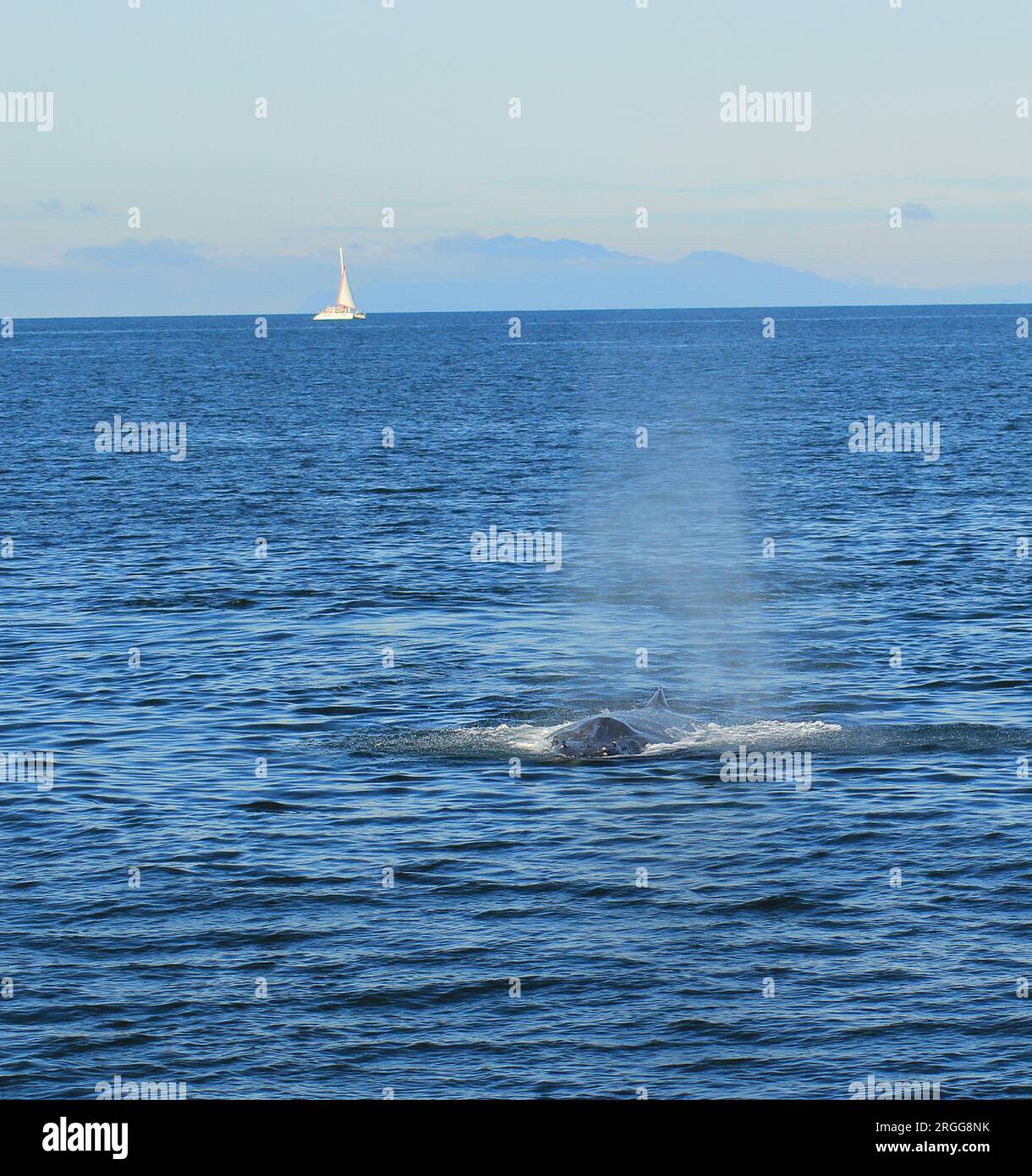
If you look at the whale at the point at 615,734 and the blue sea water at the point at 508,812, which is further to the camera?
the whale at the point at 615,734

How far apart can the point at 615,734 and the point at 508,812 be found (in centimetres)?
410

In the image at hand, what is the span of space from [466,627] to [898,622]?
458 inches

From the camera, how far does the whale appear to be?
30.6m

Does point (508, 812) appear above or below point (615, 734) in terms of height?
below

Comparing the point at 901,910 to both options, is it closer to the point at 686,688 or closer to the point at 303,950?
the point at 303,950

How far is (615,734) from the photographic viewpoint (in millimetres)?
30812

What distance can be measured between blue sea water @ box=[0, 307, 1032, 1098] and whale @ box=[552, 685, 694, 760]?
16.5 inches

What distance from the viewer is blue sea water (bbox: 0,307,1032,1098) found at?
62.3ft

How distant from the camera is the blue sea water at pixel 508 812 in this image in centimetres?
1900

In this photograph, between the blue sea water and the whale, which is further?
the whale

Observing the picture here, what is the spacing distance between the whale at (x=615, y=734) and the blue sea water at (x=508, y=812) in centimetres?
42

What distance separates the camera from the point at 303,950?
71.3ft

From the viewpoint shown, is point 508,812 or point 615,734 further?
point 615,734
